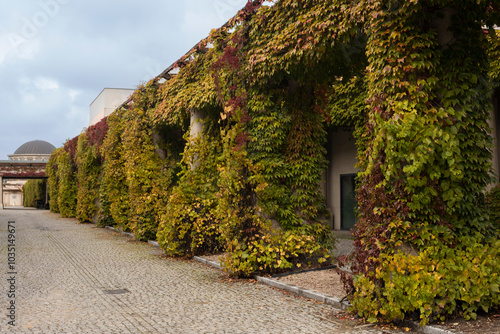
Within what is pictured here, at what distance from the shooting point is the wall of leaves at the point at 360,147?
16.8ft

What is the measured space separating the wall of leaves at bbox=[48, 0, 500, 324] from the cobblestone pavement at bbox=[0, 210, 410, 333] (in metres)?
0.78

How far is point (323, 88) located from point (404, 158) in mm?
3874

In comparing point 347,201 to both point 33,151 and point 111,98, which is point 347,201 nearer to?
point 111,98

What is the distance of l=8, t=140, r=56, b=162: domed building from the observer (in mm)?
78750

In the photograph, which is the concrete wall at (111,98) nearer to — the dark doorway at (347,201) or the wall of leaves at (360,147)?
the wall of leaves at (360,147)

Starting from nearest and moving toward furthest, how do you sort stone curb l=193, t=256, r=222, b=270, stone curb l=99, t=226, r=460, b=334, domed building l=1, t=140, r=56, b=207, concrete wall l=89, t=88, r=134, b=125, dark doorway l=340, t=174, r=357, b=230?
1. stone curb l=99, t=226, r=460, b=334
2. stone curb l=193, t=256, r=222, b=270
3. dark doorway l=340, t=174, r=357, b=230
4. concrete wall l=89, t=88, r=134, b=125
5. domed building l=1, t=140, r=56, b=207

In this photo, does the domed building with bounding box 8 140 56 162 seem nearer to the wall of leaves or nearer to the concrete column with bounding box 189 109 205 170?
the wall of leaves

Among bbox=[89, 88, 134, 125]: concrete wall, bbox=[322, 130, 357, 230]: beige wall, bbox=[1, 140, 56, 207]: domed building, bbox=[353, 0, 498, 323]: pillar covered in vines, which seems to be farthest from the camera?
bbox=[1, 140, 56, 207]: domed building

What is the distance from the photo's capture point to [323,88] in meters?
8.88

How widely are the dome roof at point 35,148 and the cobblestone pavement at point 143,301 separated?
7607cm

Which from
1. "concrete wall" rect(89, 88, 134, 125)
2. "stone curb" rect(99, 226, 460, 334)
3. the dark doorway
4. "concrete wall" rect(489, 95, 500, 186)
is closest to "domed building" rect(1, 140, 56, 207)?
"concrete wall" rect(89, 88, 134, 125)

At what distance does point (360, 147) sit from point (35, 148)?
79201mm

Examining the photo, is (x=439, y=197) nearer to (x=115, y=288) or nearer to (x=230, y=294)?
(x=230, y=294)

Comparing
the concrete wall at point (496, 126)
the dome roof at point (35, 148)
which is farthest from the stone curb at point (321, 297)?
the dome roof at point (35, 148)
